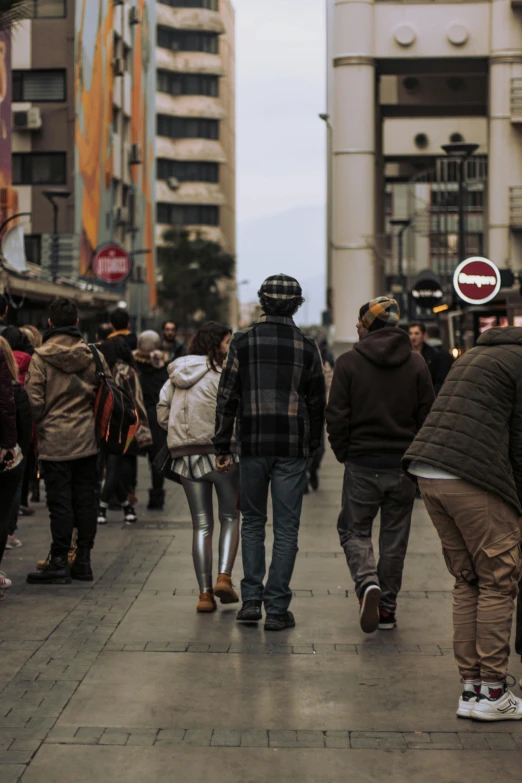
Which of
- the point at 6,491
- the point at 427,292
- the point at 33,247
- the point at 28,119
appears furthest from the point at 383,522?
the point at 33,247

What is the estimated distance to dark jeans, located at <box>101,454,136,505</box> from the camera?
41.5ft

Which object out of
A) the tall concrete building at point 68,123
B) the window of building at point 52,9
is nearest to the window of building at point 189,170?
the tall concrete building at point 68,123

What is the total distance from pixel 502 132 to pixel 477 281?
82.0 ft

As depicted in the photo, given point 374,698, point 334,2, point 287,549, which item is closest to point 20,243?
point 334,2

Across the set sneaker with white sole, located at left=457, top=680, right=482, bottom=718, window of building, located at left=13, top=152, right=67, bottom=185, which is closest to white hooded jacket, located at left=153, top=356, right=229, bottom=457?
sneaker with white sole, located at left=457, top=680, right=482, bottom=718

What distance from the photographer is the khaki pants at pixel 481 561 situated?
5973 millimetres

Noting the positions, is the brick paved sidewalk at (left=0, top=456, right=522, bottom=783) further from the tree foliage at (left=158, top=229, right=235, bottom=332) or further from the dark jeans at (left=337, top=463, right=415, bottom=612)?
the tree foliage at (left=158, top=229, right=235, bottom=332)

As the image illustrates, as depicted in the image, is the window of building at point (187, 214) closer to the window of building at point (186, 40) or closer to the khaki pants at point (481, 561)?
the window of building at point (186, 40)

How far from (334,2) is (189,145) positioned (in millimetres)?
→ 65952

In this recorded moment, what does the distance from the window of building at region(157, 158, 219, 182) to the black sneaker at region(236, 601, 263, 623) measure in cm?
9894

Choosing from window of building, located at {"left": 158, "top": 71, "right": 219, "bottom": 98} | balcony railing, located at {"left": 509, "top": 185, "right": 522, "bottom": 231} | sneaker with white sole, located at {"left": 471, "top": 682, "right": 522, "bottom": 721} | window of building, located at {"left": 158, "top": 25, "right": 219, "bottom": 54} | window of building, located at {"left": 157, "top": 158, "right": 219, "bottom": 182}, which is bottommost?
sneaker with white sole, located at {"left": 471, "top": 682, "right": 522, "bottom": 721}

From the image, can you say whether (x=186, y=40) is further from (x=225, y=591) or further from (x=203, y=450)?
(x=225, y=591)

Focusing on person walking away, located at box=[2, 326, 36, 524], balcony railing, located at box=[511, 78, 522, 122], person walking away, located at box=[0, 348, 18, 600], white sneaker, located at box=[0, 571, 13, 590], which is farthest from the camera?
balcony railing, located at box=[511, 78, 522, 122]

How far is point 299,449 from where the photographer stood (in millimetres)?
7922
